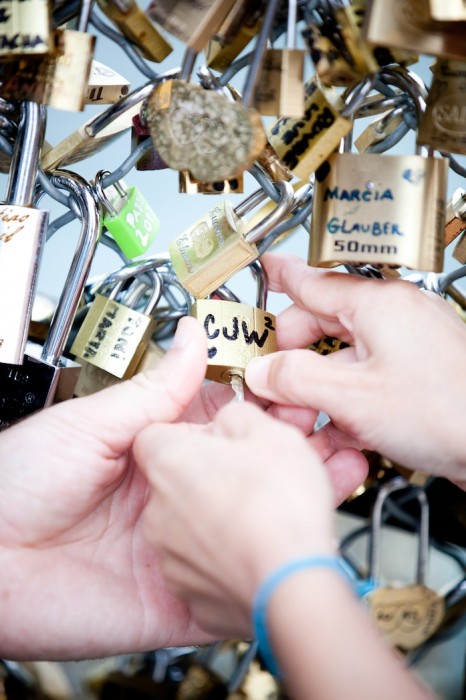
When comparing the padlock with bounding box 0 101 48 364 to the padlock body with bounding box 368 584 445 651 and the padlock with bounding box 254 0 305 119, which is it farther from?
the padlock body with bounding box 368 584 445 651

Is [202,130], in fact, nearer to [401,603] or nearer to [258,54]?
[258,54]

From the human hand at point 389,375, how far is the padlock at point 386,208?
0.32 ft

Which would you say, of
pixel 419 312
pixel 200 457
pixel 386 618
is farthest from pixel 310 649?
pixel 386 618

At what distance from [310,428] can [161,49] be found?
418 mm

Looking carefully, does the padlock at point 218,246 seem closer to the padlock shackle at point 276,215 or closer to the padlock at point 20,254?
the padlock shackle at point 276,215

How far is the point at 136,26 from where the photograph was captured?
54 cm

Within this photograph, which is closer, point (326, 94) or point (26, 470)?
point (326, 94)

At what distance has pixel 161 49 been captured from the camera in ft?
1.85

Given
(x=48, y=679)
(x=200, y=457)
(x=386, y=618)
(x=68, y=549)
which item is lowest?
(x=48, y=679)

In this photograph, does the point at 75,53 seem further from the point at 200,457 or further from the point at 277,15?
the point at 200,457

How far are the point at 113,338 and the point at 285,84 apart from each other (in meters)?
0.39

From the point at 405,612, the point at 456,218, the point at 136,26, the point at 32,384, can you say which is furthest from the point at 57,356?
the point at 405,612

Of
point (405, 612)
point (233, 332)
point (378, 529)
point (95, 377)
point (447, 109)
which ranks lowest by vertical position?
point (405, 612)

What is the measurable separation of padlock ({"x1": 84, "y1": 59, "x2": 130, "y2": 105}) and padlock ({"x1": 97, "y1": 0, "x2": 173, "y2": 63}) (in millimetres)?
103
